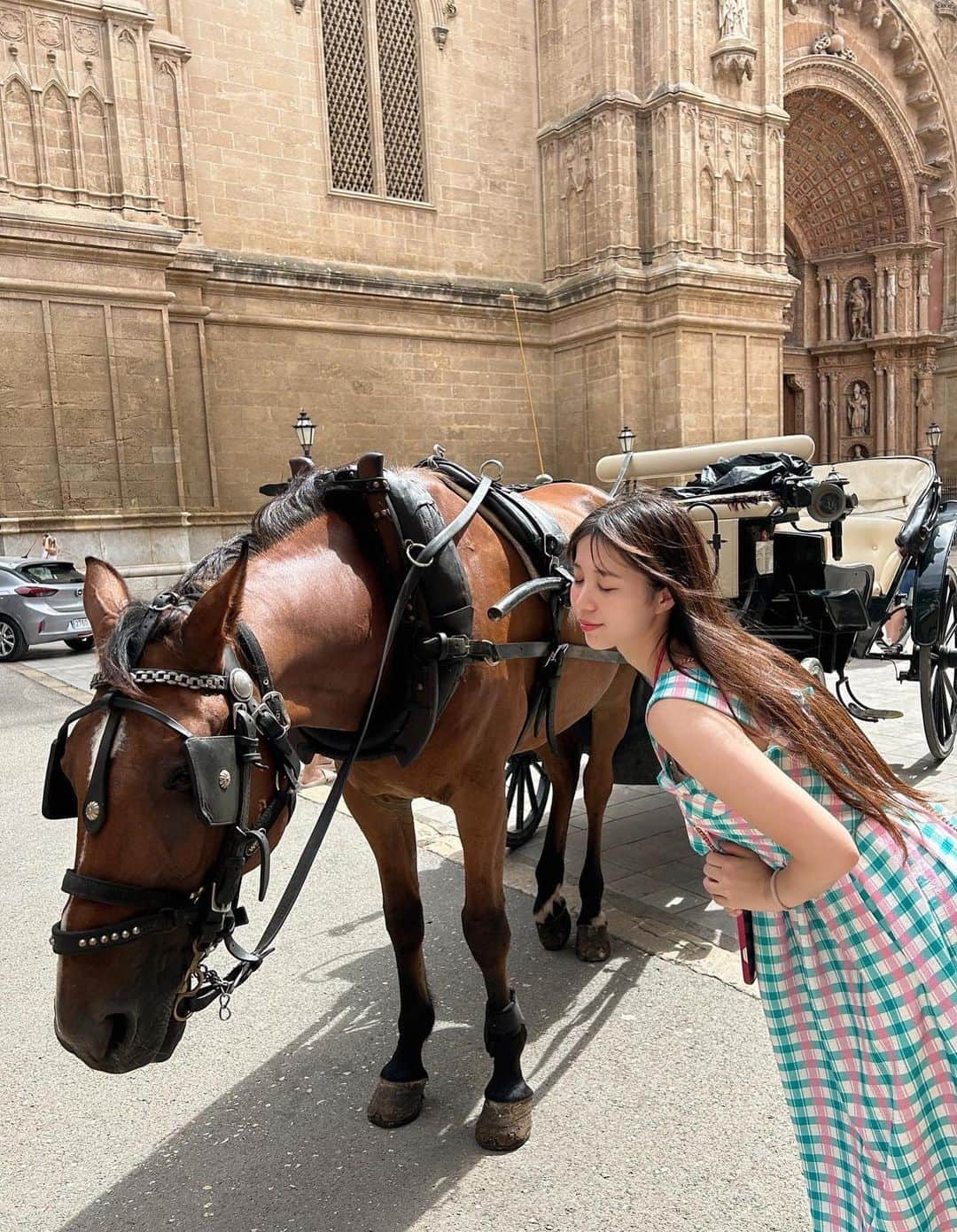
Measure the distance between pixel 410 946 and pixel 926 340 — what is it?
28.5m

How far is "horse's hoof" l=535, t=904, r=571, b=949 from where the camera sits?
347cm

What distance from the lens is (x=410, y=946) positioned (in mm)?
2637

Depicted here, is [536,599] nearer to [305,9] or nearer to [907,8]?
[305,9]

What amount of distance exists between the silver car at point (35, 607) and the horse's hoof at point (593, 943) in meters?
10.1

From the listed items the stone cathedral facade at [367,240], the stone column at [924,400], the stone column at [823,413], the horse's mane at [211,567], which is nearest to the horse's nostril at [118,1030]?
the horse's mane at [211,567]

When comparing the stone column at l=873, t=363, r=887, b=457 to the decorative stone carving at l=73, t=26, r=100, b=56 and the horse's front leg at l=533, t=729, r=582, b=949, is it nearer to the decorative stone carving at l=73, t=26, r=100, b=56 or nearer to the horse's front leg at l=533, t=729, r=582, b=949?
the decorative stone carving at l=73, t=26, r=100, b=56

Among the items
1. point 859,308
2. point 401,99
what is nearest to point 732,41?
point 401,99

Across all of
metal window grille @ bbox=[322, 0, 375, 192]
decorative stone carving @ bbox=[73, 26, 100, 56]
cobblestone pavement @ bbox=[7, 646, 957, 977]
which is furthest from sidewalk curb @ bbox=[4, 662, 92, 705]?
metal window grille @ bbox=[322, 0, 375, 192]

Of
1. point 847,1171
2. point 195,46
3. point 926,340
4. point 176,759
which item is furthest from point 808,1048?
point 926,340

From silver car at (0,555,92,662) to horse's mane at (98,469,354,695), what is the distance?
35.2 feet

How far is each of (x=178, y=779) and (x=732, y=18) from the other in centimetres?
2117

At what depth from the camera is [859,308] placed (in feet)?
86.7

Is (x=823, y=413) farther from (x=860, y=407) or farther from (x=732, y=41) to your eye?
(x=732, y=41)

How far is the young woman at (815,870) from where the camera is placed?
4.18 ft
